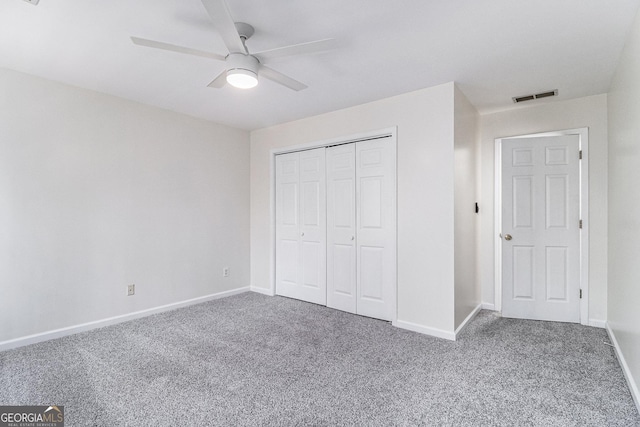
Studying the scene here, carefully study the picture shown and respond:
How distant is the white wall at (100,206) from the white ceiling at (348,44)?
0.36 metres

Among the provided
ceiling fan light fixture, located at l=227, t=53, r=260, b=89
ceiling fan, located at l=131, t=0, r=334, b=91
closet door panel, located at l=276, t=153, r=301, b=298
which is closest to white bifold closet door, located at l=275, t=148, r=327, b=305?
closet door panel, located at l=276, t=153, r=301, b=298

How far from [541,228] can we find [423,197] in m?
1.55

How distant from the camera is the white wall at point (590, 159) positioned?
3164mm

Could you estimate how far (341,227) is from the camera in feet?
12.5

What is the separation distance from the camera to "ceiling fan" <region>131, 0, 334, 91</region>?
68.0 inches

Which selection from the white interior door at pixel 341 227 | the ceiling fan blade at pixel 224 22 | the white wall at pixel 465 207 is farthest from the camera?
the white interior door at pixel 341 227

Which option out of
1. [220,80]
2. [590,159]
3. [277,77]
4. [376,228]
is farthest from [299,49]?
[590,159]

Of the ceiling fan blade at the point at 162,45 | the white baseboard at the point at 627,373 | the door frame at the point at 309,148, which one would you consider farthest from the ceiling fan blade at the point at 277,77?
the white baseboard at the point at 627,373

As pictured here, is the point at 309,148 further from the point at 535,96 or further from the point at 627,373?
the point at 627,373

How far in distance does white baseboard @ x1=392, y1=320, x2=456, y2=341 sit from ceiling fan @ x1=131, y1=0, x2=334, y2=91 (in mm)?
2506

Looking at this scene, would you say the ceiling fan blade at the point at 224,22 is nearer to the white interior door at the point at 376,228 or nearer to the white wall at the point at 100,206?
the white interior door at the point at 376,228

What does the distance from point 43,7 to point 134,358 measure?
2.54 meters

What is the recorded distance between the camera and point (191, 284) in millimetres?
3967

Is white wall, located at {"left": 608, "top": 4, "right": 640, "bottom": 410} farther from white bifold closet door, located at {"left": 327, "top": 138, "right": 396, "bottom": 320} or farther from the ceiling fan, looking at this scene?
the ceiling fan
